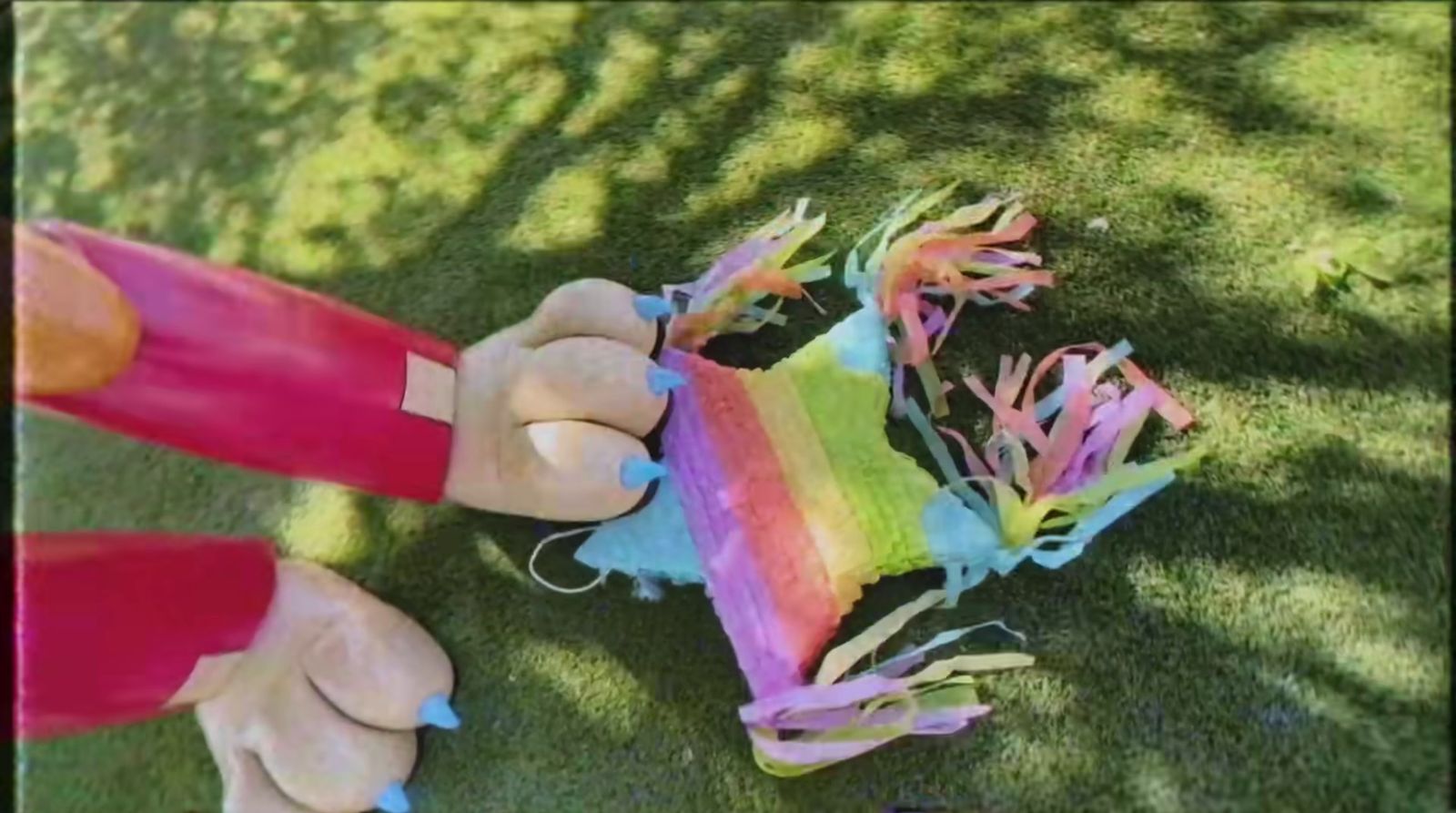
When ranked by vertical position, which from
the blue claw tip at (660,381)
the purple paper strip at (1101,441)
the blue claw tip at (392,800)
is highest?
the blue claw tip at (660,381)

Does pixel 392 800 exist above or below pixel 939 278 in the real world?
below

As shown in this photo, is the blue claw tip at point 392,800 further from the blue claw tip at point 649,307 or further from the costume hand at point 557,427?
the blue claw tip at point 649,307

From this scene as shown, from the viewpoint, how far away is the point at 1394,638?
832mm

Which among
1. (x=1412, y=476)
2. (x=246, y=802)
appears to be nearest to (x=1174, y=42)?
(x=1412, y=476)

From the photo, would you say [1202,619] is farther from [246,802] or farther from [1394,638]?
[246,802]

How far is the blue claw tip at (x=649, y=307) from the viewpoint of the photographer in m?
1.00

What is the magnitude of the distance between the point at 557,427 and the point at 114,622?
288 mm

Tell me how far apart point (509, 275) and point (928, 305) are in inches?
13.2

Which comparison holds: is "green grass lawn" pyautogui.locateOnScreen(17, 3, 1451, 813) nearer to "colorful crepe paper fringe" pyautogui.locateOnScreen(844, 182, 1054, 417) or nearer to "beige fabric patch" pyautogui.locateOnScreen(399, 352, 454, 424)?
"colorful crepe paper fringe" pyautogui.locateOnScreen(844, 182, 1054, 417)

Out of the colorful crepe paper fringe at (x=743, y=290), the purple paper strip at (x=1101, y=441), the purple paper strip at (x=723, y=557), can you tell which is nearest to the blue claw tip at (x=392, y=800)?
the purple paper strip at (x=723, y=557)

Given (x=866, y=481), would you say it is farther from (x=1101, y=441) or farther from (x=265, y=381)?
(x=265, y=381)

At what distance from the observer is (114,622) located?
0.81 m

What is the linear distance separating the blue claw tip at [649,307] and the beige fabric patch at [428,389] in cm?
15

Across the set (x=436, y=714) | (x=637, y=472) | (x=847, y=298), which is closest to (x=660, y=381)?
(x=637, y=472)
